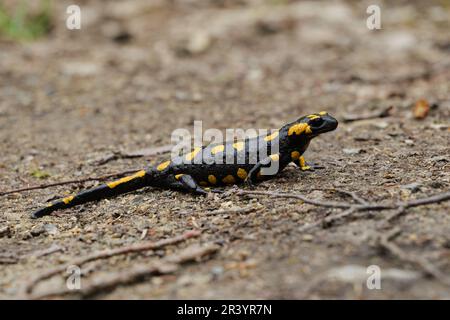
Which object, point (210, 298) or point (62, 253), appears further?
point (62, 253)

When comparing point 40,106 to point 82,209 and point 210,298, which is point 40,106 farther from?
point 210,298

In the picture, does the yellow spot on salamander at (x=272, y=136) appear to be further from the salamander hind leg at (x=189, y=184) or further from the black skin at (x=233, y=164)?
the salamander hind leg at (x=189, y=184)

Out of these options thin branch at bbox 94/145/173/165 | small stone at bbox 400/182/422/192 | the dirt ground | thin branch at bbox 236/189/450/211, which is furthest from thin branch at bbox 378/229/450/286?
thin branch at bbox 94/145/173/165

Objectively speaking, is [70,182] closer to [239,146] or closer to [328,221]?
[239,146]

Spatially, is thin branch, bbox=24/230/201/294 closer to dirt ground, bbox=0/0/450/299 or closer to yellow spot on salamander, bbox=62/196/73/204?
dirt ground, bbox=0/0/450/299

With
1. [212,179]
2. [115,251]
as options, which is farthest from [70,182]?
[115,251]
